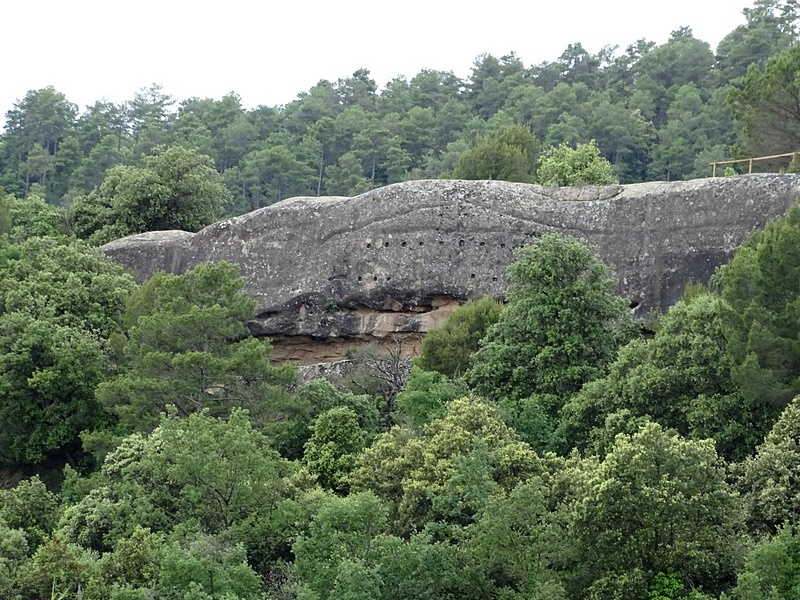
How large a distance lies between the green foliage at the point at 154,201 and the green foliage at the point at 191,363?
16117 millimetres

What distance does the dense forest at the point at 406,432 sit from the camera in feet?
80.1

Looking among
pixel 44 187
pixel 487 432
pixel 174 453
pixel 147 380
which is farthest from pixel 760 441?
pixel 44 187

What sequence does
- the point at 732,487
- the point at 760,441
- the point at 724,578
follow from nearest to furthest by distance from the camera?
the point at 724,578, the point at 732,487, the point at 760,441

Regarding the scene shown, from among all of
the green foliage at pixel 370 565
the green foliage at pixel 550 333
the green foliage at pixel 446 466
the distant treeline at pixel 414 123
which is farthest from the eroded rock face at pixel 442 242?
the distant treeline at pixel 414 123

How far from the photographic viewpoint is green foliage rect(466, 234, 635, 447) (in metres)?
34.2

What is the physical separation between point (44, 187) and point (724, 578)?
73797 mm

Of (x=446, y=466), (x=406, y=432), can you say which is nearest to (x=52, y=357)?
(x=406, y=432)

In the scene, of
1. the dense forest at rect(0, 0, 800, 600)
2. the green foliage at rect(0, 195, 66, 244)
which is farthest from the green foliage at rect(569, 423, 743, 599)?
the green foliage at rect(0, 195, 66, 244)

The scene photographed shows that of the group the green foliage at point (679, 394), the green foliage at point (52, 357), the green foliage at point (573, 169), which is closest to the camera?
the green foliage at point (679, 394)

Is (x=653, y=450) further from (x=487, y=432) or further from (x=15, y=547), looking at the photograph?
(x=15, y=547)

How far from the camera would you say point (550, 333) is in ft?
113

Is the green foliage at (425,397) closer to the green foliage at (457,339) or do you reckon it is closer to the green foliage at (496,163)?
the green foliage at (457,339)

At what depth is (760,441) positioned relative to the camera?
29.7m

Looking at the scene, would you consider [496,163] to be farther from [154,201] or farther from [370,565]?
[370,565]
